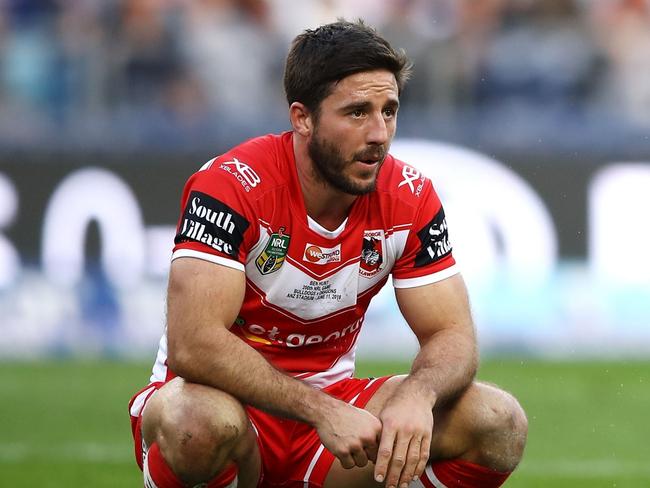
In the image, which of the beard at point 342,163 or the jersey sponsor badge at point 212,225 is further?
the beard at point 342,163

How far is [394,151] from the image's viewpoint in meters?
11.8

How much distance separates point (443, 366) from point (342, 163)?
848mm

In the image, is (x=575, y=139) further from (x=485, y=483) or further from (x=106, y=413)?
(x=485, y=483)

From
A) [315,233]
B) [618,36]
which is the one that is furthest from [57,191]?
[315,233]

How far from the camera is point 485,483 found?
17.1 ft

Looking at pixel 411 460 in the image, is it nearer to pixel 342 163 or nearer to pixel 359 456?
pixel 359 456

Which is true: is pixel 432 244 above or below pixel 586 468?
above

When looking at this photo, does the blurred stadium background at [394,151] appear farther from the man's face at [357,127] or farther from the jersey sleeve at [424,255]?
the man's face at [357,127]

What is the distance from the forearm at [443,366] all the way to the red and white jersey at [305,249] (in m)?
0.25

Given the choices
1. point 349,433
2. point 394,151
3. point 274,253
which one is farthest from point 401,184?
point 394,151

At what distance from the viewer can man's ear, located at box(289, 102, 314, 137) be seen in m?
5.18

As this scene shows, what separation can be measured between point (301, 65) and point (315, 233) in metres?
0.65

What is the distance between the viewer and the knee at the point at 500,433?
16.7 feet

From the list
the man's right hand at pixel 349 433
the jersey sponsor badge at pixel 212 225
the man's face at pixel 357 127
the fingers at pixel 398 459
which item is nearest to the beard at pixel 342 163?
the man's face at pixel 357 127
